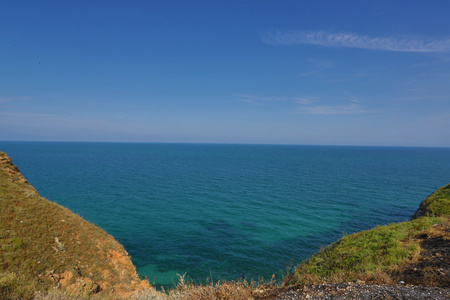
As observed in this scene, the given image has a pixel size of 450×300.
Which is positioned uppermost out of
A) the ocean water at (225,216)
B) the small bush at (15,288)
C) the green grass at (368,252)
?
the small bush at (15,288)

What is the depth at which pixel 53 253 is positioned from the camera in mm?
13336

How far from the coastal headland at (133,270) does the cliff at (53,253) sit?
48 mm

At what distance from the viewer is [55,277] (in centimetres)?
1206

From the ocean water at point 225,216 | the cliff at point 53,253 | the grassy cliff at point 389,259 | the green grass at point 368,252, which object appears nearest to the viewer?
the grassy cliff at point 389,259

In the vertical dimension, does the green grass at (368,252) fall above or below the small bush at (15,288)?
below

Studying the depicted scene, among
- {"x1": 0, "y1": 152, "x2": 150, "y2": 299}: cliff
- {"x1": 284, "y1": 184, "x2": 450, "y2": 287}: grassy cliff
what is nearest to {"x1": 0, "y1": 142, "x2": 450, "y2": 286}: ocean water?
{"x1": 284, "y1": 184, "x2": 450, "y2": 287}: grassy cliff

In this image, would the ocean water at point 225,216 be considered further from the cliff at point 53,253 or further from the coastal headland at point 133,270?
the cliff at point 53,253

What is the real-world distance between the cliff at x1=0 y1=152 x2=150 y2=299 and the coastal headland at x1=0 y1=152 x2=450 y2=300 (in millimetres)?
48

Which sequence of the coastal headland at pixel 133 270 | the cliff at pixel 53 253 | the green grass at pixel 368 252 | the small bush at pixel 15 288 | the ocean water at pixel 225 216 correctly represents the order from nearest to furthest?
the coastal headland at pixel 133 270 < the small bush at pixel 15 288 < the cliff at pixel 53 253 < the green grass at pixel 368 252 < the ocean water at pixel 225 216

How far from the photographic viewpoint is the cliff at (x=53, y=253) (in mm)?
11359

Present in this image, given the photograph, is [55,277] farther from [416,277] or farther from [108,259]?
[416,277]

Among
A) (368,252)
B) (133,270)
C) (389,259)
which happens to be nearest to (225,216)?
(133,270)

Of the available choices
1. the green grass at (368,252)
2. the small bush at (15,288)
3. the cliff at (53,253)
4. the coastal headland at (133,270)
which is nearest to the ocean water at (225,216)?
the green grass at (368,252)

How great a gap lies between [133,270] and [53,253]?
17.6ft
